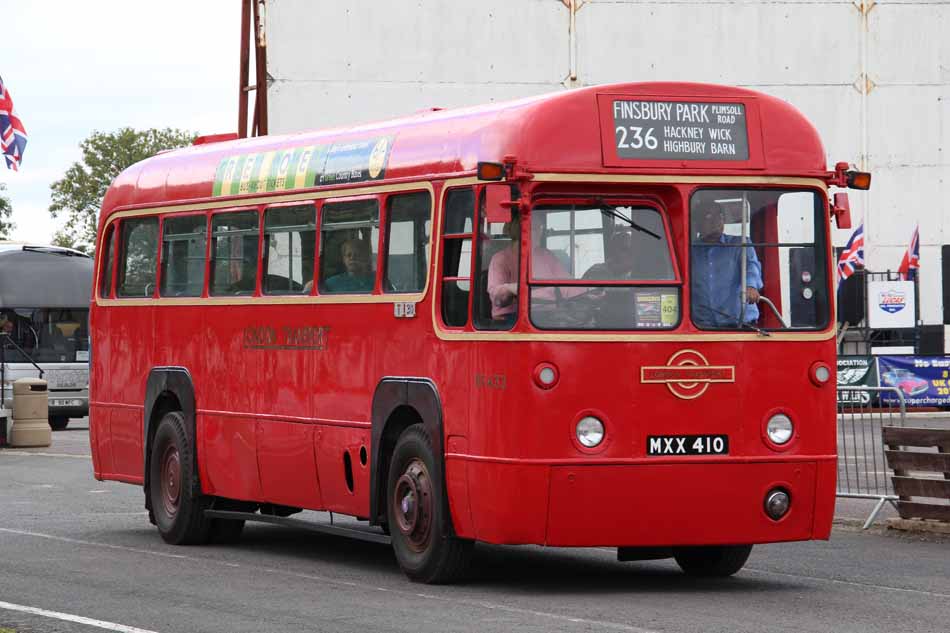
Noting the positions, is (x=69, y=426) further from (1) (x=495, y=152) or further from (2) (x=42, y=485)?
(1) (x=495, y=152)

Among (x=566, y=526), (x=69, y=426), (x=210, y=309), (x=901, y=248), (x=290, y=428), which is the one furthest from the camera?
(x=901, y=248)

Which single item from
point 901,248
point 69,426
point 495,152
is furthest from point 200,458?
point 901,248

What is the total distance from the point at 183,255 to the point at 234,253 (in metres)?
1.00

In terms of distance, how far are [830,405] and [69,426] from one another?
30.8 metres

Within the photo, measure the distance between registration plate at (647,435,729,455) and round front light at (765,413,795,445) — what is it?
0.32 metres

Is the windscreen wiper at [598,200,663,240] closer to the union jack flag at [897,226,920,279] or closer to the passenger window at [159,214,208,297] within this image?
the passenger window at [159,214,208,297]

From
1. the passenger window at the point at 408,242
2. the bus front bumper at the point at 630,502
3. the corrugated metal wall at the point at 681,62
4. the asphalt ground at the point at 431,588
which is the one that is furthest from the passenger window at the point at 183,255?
the corrugated metal wall at the point at 681,62

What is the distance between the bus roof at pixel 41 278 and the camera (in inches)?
1526

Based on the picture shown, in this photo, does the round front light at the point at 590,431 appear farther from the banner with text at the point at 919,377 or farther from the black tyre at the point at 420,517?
the banner with text at the point at 919,377

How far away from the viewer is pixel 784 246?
42.3 ft

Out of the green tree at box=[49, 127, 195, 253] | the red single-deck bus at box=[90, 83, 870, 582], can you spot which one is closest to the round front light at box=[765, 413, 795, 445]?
the red single-deck bus at box=[90, 83, 870, 582]

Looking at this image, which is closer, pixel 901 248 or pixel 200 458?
pixel 200 458

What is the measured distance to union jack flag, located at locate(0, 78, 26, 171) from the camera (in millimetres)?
34875

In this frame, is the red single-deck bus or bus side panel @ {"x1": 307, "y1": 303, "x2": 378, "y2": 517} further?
bus side panel @ {"x1": 307, "y1": 303, "x2": 378, "y2": 517}
